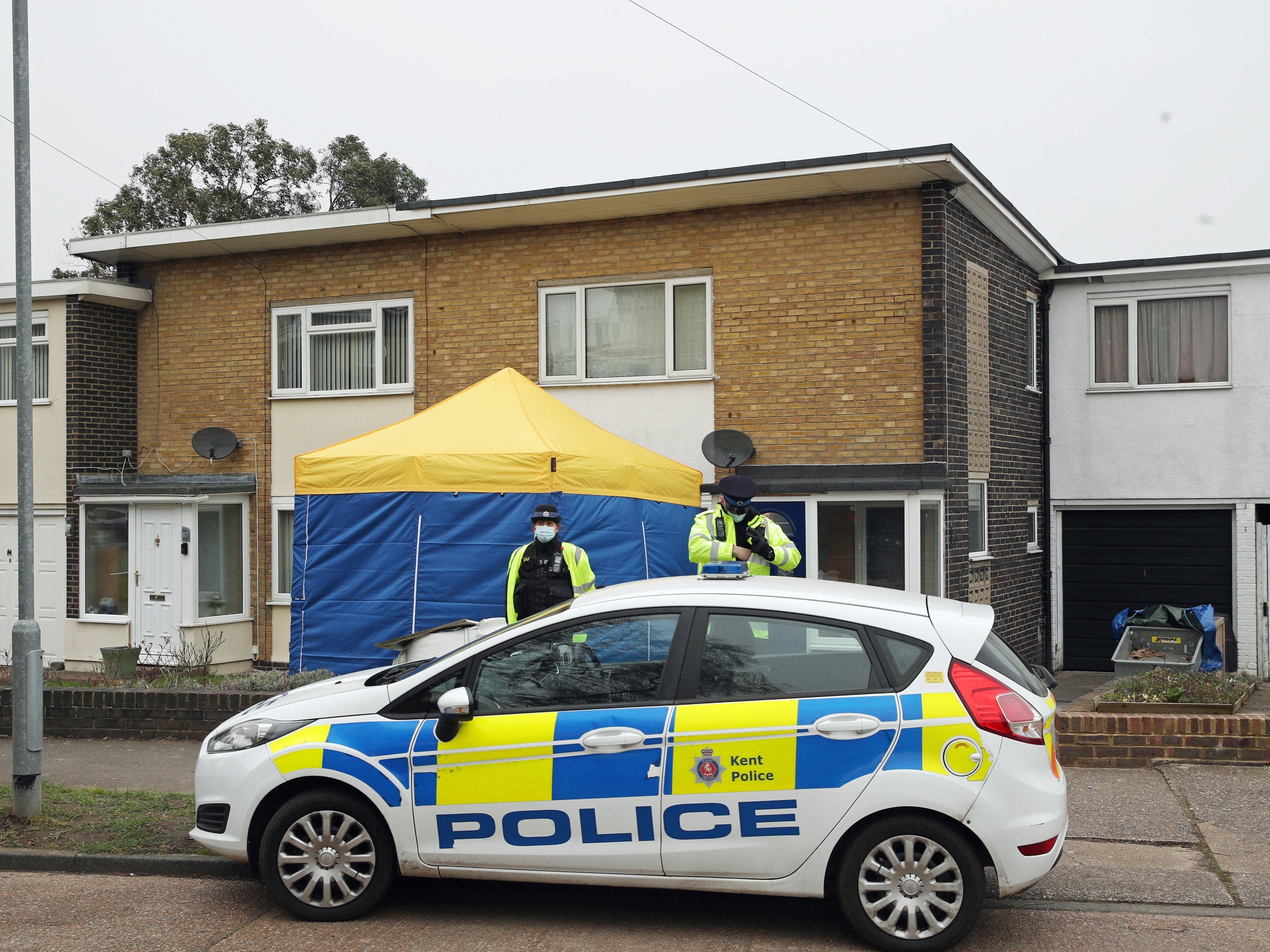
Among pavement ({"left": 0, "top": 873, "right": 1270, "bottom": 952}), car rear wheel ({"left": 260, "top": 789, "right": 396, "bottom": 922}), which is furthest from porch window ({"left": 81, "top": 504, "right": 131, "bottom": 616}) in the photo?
car rear wheel ({"left": 260, "top": 789, "right": 396, "bottom": 922})

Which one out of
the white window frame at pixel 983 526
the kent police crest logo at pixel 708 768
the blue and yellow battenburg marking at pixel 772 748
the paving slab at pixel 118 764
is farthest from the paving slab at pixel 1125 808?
the paving slab at pixel 118 764

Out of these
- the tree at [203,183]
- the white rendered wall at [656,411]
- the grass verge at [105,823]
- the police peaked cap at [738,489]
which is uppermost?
the tree at [203,183]

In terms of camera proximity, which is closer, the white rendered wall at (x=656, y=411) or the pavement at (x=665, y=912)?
the pavement at (x=665, y=912)

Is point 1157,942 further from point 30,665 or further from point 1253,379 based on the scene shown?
point 1253,379

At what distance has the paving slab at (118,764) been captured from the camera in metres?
7.90

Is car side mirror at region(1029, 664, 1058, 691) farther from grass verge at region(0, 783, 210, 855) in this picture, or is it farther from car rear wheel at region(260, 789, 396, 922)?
grass verge at region(0, 783, 210, 855)

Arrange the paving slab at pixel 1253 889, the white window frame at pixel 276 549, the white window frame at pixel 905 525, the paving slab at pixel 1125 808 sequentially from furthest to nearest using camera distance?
the white window frame at pixel 276 549 < the white window frame at pixel 905 525 < the paving slab at pixel 1125 808 < the paving slab at pixel 1253 889

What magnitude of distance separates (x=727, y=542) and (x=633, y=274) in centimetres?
497

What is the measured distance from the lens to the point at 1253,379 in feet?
44.4

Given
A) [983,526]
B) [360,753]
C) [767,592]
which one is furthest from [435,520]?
[983,526]

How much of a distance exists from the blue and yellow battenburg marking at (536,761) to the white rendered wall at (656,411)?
7149mm

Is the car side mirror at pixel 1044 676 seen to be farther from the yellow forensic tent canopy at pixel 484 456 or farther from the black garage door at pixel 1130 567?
the black garage door at pixel 1130 567

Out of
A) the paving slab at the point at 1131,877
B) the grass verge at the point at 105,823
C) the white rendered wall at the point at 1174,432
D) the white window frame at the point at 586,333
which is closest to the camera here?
the paving slab at the point at 1131,877

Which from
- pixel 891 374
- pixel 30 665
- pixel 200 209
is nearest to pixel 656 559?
pixel 891 374
